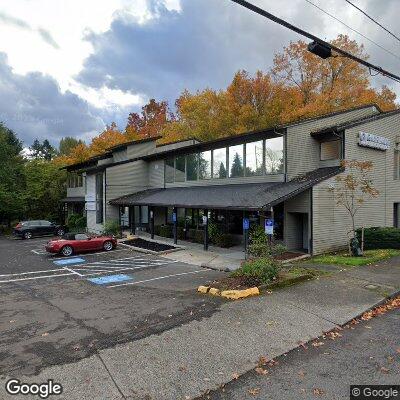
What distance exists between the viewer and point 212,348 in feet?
22.7

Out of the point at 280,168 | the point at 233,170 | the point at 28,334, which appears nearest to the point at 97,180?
the point at 233,170

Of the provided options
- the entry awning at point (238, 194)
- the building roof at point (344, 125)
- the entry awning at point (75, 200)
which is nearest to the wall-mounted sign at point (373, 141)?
the building roof at point (344, 125)

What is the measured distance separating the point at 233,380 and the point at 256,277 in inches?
218

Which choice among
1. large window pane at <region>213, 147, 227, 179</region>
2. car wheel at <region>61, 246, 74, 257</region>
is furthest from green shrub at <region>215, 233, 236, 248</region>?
car wheel at <region>61, 246, 74, 257</region>

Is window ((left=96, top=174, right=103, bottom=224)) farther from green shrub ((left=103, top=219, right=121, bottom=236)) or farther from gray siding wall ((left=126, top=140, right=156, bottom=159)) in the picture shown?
gray siding wall ((left=126, top=140, right=156, bottom=159))

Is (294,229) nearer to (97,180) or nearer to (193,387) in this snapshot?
(193,387)

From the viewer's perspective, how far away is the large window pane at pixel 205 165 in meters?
25.6

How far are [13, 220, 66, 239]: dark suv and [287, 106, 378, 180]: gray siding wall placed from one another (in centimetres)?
2413

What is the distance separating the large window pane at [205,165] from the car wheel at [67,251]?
1012cm

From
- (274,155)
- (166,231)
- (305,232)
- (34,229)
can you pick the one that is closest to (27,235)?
(34,229)

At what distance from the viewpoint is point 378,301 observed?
383 inches

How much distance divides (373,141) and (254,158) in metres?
6.71

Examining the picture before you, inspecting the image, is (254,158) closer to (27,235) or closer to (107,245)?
(107,245)

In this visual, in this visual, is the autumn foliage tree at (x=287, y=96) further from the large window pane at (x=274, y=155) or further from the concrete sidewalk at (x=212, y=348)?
the concrete sidewalk at (x=212, y=348)
